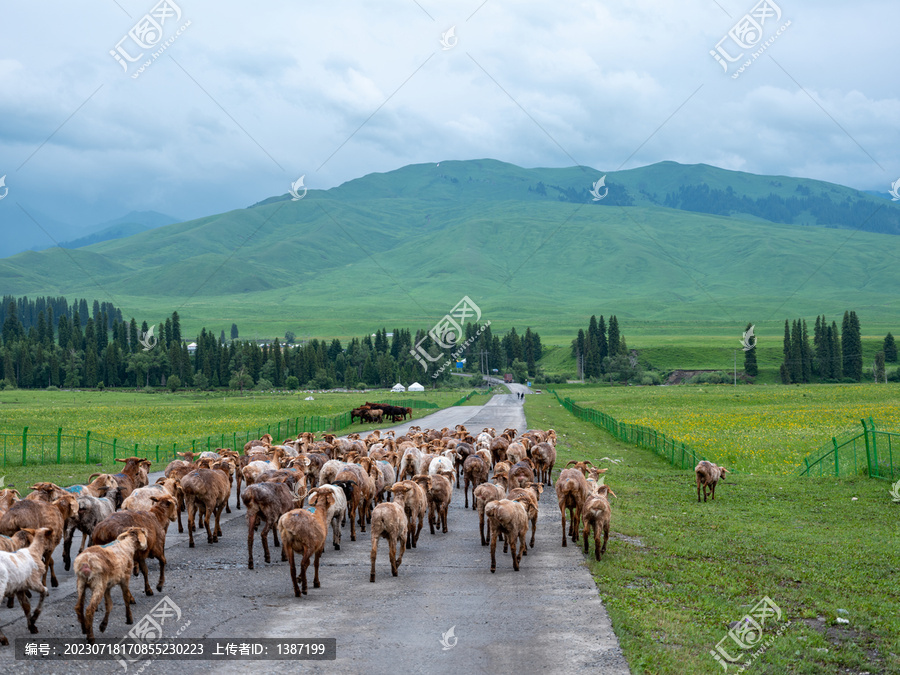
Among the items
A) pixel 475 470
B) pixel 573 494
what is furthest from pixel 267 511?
pixel 475 470

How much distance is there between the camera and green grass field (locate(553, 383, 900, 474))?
37.6 meters

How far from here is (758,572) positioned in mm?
14695

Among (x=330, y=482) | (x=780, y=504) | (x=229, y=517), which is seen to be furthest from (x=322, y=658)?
(x=780, y=504)

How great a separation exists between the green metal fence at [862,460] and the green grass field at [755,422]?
2.11 meters

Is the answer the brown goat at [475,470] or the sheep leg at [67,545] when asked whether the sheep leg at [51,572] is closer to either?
the sheep leg at [67,545]

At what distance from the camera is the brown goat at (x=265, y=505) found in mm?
14953

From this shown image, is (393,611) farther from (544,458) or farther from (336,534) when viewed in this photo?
(544,458)

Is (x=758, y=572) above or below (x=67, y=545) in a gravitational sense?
below

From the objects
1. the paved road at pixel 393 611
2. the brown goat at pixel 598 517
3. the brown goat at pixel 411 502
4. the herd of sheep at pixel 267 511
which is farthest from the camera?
the brown goat at pixel 411 502

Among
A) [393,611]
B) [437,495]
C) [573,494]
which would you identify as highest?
[573,494]

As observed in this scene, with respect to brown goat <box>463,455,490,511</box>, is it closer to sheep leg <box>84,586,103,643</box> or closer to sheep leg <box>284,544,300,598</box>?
sheep leg <box>284,544,300,598</box>

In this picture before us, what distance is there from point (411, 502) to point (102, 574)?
6.96 m

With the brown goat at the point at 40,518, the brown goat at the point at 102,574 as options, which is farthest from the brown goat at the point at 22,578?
the brown goat at the point at 40,518

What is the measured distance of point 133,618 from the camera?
11641 mm
